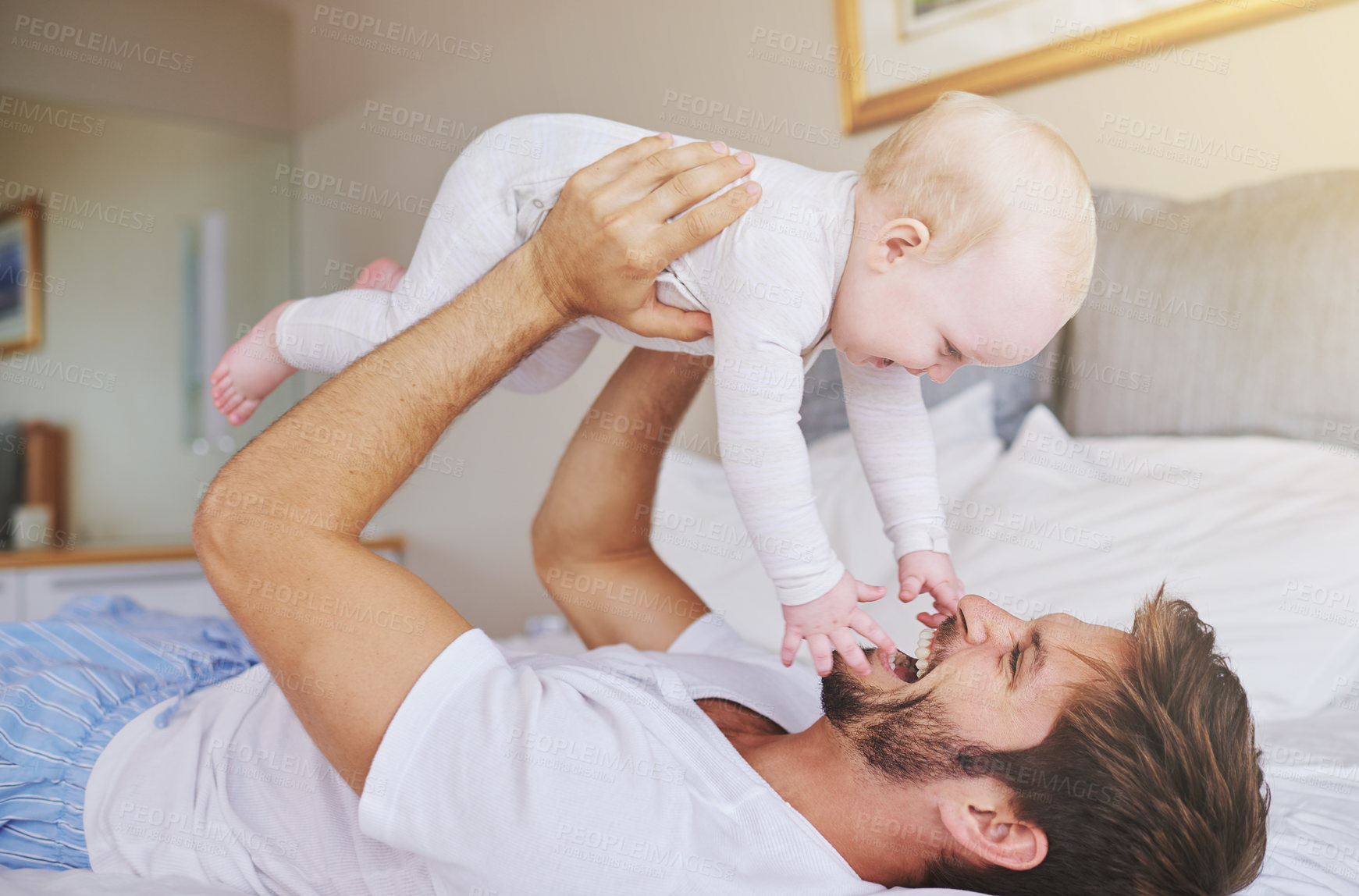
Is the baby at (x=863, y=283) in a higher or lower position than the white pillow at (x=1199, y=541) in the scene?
higher

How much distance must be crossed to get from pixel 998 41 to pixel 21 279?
11.6 feet

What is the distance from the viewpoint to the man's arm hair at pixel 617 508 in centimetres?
134

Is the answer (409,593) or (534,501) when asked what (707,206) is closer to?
(409,593)

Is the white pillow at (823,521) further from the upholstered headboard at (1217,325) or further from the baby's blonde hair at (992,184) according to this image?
the baby's blonde hair at (992,184)

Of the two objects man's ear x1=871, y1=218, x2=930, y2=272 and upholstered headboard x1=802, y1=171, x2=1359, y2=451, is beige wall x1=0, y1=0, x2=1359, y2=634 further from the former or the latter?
man's ear x1=871, y1=218, x2=930, y2=272

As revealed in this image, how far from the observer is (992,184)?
832mm

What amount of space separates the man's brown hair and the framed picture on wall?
1.21 m

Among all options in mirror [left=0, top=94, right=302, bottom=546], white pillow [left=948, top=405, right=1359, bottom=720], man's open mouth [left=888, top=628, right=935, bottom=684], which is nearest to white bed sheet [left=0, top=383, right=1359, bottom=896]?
white pillow [left=948, top=405, right=1359, bottom=720]

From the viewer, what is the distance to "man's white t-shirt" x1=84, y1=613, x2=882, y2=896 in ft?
2.39

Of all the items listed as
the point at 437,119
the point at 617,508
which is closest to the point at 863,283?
the point at 617,508

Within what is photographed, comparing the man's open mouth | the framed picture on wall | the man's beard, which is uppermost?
the framed picture on wall

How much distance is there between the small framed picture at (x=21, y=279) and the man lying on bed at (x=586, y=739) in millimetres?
3157

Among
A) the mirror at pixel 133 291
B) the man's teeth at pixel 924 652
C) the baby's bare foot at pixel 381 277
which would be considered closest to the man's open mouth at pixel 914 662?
the man's teeth at pixel 924 652

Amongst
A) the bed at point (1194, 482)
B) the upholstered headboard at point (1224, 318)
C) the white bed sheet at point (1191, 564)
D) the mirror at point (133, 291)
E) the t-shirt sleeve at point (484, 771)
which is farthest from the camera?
the mirror at point (133, 291)
